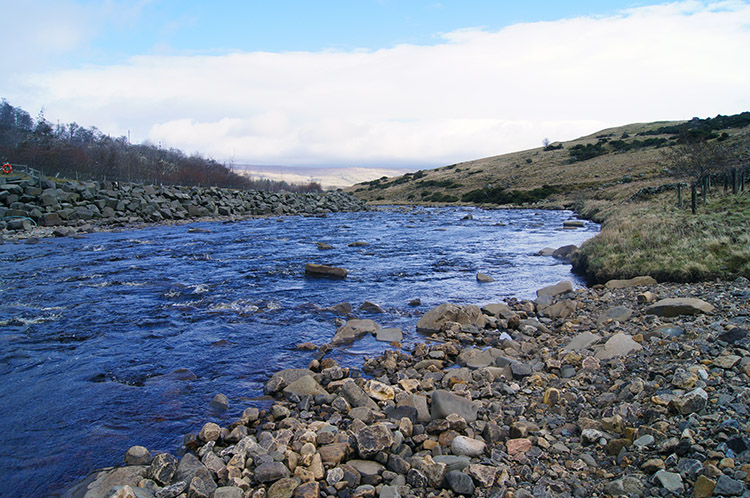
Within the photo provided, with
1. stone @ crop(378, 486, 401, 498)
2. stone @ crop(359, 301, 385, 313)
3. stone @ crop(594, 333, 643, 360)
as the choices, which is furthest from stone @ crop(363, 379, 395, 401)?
stone @ crop(359, 301, 385, 313)

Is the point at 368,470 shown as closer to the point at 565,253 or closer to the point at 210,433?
the point at 210,433

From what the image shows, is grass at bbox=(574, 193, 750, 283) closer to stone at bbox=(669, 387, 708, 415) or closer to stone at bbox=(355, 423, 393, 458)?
stone at bbox=(669, 387, 708, 415)

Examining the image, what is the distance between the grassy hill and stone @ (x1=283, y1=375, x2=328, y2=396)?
1063 centimetres

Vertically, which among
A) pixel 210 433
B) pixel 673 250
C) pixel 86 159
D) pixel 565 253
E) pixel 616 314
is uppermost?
pixel 86 159

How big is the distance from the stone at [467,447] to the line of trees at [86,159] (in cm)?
6191

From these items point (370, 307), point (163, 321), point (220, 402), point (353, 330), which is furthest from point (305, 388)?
point (163, 321)

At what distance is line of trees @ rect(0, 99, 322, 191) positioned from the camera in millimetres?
58406

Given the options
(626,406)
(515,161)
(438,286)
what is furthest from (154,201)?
(515,161)

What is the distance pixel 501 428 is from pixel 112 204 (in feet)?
124

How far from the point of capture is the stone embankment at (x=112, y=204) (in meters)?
28.9

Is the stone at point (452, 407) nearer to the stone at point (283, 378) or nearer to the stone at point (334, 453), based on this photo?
the stone at point (334, 453)

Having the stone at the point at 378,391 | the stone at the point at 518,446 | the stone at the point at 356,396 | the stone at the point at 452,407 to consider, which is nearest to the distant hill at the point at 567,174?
the stone at the point at 378,391

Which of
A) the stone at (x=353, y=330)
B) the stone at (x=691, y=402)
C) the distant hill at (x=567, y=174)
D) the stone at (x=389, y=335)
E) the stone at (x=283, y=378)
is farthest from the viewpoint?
the distant hill at (x=567, y=174)

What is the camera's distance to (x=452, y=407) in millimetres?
5629
